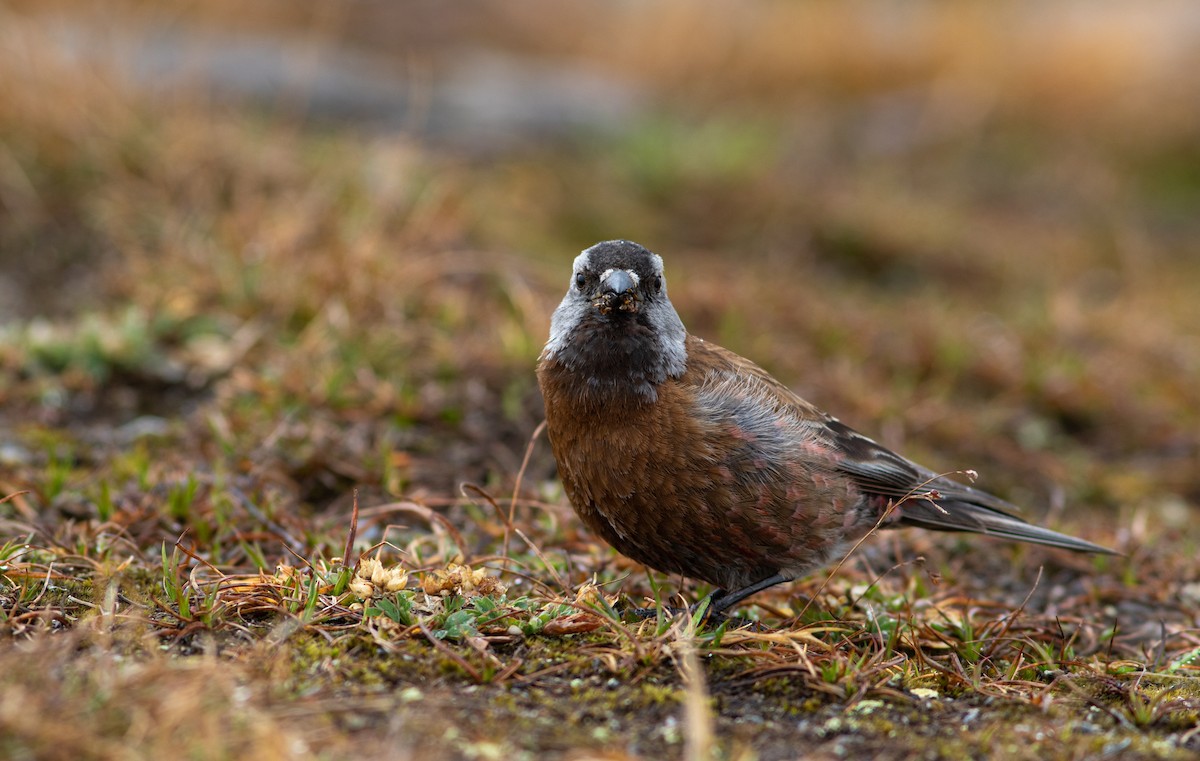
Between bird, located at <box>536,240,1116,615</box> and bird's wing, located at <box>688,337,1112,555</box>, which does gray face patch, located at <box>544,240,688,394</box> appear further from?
bird's wing, located at <box>688,337,1112,555</box>

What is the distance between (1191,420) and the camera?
7391mm

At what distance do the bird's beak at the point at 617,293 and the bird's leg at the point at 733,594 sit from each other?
109 centimetres

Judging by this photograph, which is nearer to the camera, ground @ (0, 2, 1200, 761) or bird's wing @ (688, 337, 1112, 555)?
ground @ (0, 2, 1200, 761)

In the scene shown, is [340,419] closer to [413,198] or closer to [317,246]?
[317,246]

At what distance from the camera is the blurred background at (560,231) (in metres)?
5.96

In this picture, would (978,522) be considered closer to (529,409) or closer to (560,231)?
(529,409)

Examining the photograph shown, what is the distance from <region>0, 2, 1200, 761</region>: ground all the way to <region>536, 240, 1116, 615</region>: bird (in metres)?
0.22

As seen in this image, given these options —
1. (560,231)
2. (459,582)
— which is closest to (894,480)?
(459,582)

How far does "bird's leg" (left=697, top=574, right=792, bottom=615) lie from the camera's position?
4.27 m

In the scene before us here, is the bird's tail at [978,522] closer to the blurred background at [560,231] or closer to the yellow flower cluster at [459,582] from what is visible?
the blurred background at [560,231]

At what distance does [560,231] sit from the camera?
9.16 metres

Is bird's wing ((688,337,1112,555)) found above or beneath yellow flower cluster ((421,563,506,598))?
above

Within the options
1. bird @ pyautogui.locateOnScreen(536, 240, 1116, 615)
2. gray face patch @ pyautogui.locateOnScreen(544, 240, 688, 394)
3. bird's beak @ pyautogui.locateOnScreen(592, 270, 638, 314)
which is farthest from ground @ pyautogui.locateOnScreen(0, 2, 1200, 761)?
bird's beak @ pyautogui.locateOnScreen(592, 270, 638, 314)

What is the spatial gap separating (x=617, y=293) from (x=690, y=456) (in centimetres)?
66
